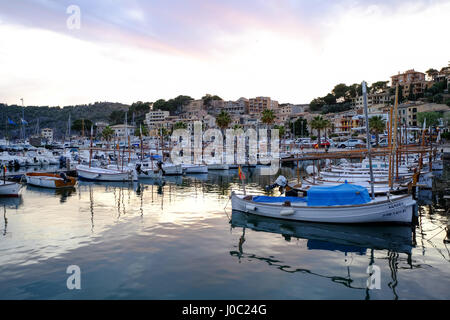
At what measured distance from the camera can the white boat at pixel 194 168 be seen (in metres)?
52.9

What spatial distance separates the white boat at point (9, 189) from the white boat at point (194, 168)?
26.0 m

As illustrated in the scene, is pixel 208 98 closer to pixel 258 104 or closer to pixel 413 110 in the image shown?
pixel 258 104

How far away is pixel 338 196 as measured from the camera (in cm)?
1970

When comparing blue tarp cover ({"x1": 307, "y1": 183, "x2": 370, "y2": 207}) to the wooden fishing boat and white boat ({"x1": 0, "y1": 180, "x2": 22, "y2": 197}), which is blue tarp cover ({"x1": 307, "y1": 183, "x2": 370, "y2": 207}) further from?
the wooden fishing boat

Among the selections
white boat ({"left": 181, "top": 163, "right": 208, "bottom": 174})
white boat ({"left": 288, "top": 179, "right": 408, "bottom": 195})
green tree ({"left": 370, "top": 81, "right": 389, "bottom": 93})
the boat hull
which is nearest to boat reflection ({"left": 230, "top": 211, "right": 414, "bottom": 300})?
the boat hull

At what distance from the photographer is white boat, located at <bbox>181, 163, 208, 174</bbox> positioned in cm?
5294

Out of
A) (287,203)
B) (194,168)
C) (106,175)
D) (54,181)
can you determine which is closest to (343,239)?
(287,203)

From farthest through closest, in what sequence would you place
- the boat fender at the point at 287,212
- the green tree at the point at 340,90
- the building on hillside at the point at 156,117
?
the building on hillside at the point at 156,117, the green tree at the point at 340,90, the boat fender at the point at 287,212

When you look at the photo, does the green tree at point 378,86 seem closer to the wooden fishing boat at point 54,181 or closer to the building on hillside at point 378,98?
the building on hillside at point 378,98

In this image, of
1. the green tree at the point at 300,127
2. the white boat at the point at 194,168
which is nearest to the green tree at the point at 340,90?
the green tree at the point at 300,127

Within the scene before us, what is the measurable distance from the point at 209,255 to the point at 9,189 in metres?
25.5

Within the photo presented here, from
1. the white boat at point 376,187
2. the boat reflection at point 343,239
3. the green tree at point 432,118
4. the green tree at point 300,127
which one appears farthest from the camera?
the green tree at point 300,127

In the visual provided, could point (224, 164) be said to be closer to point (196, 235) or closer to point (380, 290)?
point (196, 235)

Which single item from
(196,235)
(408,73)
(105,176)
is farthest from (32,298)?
(408,73)
